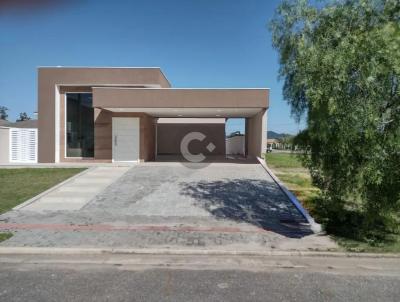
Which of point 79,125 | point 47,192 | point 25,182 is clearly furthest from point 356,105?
point 79,125

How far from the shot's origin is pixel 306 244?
7.01m

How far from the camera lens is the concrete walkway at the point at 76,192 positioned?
A: 33.1 feet

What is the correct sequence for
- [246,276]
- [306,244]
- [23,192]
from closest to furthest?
[246,276]
[306,244]
[23,192]

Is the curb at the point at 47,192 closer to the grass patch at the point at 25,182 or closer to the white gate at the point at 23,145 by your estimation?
the grass patch at the point at 25,182

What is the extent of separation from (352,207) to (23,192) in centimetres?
1034

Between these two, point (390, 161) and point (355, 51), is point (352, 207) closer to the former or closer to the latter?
point (390, 161)

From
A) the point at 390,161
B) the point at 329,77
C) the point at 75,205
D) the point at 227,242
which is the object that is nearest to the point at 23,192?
the point at 75,205

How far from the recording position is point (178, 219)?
886cm

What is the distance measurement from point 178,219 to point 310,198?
4.65 meters

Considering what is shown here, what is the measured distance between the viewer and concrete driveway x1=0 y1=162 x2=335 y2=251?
703 cm

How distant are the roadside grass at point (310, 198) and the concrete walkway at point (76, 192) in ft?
21.4

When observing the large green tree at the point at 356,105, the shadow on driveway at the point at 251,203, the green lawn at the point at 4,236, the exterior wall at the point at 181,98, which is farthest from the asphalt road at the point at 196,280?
the exterior wall at the point at 181,98

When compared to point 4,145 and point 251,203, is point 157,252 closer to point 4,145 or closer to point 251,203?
point 251,203

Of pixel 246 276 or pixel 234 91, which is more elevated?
pixel 234 91
